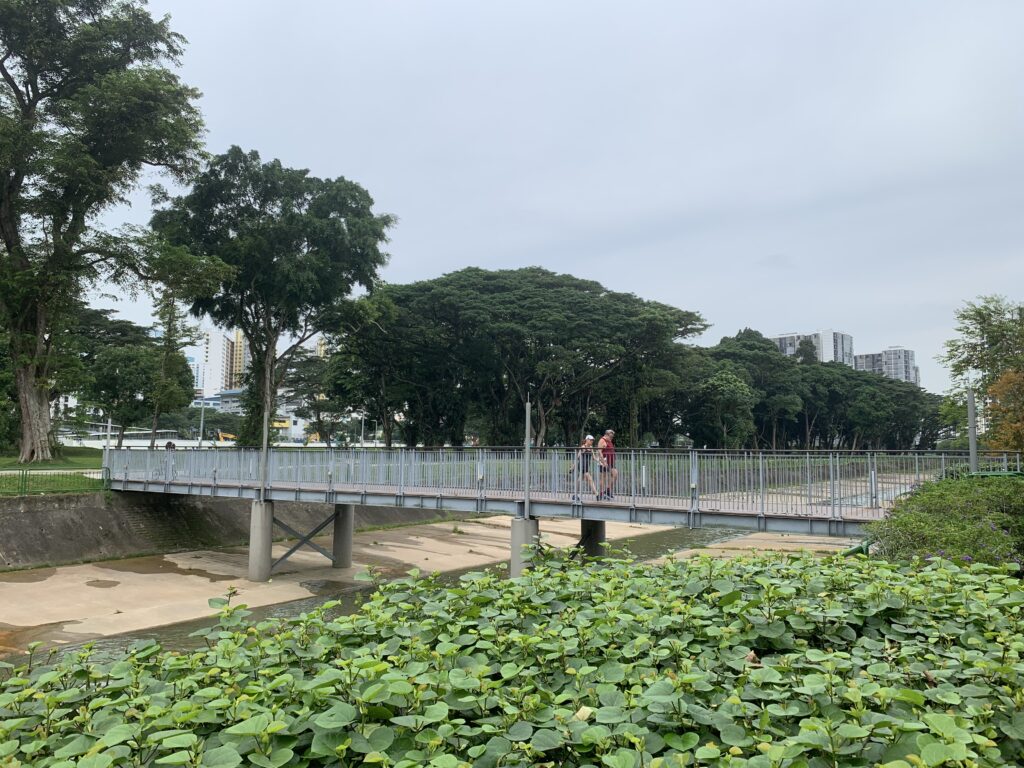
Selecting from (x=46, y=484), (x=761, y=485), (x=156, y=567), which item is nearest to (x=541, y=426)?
(x=156, y=567)

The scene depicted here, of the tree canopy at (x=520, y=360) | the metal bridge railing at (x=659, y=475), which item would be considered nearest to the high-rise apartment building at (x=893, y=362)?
the tree canopy at (x=520, y=360)

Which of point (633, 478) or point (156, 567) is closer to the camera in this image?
point (633, 478)

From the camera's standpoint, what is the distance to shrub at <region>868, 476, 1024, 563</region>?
6.38 meters

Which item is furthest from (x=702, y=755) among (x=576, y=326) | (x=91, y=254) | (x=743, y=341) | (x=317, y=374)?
(x=743, y=341)

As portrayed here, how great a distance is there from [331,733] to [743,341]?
70.1 m

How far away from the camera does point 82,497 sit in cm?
2386

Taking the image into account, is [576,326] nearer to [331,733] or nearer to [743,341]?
[743,341]

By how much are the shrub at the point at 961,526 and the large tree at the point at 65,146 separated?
102 ft

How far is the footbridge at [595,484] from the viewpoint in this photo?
13.5 metres

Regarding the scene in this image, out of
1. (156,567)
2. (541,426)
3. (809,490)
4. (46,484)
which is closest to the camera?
(809,490)

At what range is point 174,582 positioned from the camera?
20375 mm

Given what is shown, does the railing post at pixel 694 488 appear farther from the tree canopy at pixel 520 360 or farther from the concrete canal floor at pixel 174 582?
the tree canopy at pixel 520 360

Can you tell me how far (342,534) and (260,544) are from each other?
10.2 feet

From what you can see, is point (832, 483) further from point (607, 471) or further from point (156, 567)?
point (156, 567)
